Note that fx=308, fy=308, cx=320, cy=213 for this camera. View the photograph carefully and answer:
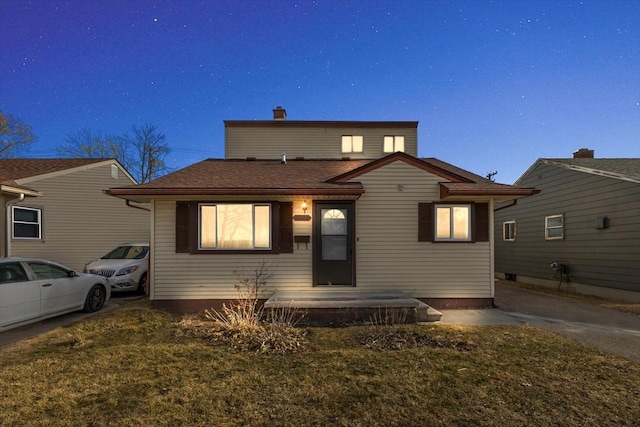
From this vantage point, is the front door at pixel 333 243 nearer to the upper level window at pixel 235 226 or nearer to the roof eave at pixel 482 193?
the upper level window at pixel 235 226

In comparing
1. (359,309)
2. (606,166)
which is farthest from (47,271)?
(606,166)

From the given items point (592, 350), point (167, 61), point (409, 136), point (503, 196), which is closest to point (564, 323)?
point (592, 350)

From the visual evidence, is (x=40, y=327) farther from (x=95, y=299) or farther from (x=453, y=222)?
(x=453, y=222)

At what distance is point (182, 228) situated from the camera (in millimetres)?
7355

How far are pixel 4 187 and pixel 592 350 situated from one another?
45.3 ft

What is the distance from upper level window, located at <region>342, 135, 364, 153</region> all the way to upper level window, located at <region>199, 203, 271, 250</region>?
7.91 meters

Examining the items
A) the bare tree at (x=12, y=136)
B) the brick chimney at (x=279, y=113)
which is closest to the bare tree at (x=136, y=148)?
the bare tree at (x=12, y=136)

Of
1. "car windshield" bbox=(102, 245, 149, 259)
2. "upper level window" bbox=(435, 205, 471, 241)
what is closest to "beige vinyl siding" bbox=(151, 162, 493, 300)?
"upper level window" bbox=(435, 205, 471, 241)

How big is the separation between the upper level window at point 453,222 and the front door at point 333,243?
2.15 meters

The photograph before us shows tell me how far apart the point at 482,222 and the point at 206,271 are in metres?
6.79

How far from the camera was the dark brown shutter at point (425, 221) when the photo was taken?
293 inches

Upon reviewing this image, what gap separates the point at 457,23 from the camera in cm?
1127

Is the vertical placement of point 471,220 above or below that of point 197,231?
above

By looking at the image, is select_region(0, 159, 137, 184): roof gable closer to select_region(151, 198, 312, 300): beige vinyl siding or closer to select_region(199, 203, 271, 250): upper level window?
select_region(151, 198, 312, 300): beige vinyl siding
